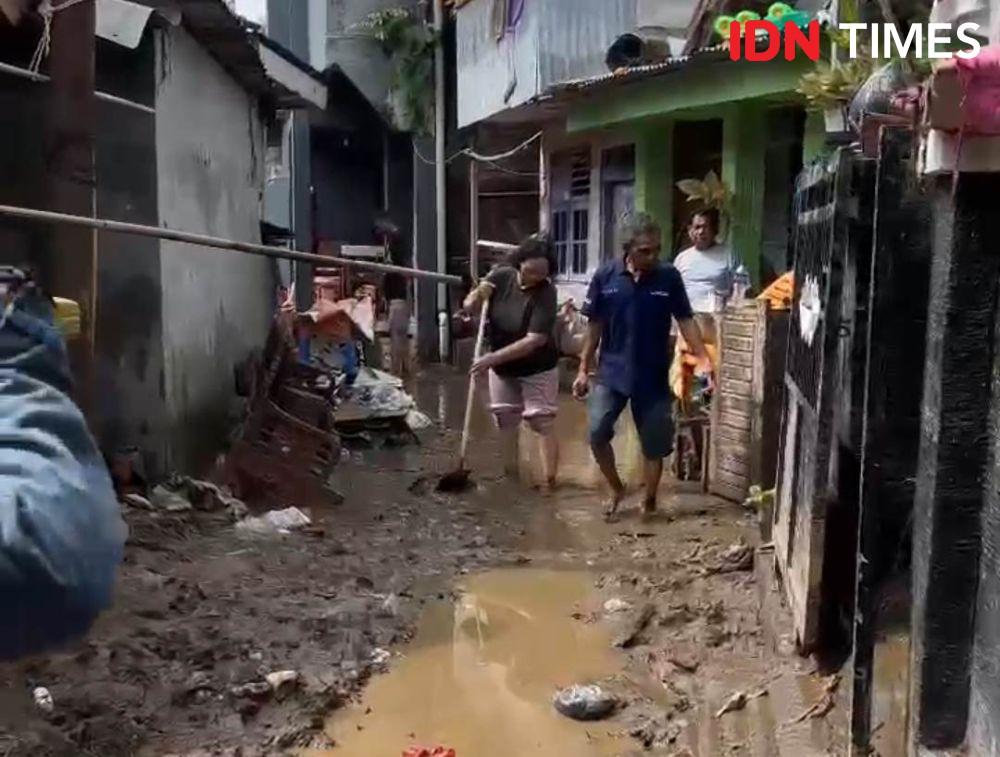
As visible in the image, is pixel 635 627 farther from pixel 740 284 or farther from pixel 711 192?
pixel 711 192

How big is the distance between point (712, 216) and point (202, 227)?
14.5ft

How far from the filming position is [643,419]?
746 centimetres

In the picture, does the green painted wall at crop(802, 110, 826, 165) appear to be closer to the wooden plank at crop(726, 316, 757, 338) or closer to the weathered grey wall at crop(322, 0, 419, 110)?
the wooden plank at crop(726, 316, 757, 338)

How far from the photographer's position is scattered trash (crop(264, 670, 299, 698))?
15.0 ft

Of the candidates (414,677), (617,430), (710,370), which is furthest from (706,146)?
(414,677)

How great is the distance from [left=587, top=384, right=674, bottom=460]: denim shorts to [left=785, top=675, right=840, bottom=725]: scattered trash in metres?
3.47

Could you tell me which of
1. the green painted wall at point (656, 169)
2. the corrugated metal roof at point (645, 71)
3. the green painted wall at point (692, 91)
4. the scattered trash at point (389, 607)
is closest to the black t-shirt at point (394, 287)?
the green painted wall at point (692, 91)

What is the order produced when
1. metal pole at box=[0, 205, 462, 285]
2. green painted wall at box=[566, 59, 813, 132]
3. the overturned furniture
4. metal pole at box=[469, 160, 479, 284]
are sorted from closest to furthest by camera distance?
metal pole at box=[0, 205, 462, 285] < the overturned furniture < green painted wall at box=[566, 59, 813, 132] < metal pole at box=[469, 160, 479, 284]

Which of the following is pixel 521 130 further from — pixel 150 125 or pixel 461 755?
pixel 461 755

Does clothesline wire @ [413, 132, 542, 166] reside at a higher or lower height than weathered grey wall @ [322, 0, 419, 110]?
lower

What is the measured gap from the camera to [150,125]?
7348 mm

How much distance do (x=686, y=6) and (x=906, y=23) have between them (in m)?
8.05

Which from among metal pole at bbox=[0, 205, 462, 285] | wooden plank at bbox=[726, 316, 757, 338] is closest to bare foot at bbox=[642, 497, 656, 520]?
wooden plank at bbox=[726, 316, 757, 338]

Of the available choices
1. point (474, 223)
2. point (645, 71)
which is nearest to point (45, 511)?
point (645, 71)
